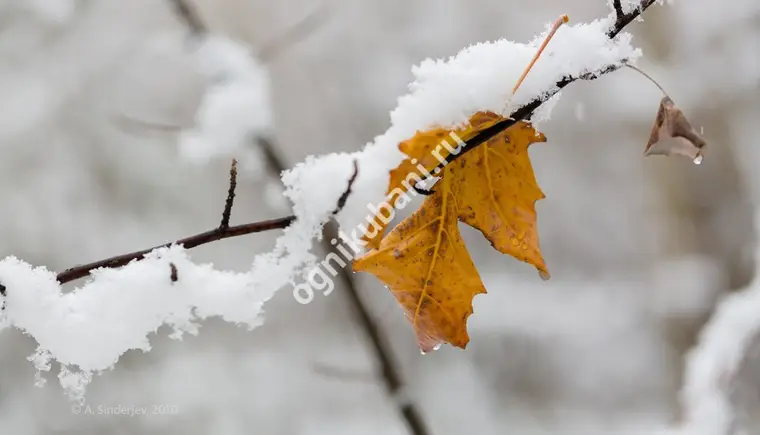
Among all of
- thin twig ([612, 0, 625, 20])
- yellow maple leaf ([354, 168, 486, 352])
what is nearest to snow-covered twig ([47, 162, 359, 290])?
yellow maple leaf ([354, 168, 486, 352])

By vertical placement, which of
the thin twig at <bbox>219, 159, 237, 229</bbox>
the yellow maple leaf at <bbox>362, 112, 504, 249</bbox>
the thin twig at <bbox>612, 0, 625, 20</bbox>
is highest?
the thin twig at <bbox>219, 159, 237, 229</bbox>

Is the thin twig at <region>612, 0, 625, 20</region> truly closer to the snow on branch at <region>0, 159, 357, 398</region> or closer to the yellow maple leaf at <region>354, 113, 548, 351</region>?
the yellow maple leaf at <region>354, 113, 548, 351</region>

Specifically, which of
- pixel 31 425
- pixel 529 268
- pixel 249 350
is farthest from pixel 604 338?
pixel 31 425

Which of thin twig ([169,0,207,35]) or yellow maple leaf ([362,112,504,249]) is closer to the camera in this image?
yellow maple leaf ([362,112,504,249])

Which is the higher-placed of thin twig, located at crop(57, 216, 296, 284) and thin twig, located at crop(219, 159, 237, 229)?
thin twig, located at crop(219, 159, 237, 229)

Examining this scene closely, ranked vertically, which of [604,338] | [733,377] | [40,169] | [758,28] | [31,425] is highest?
[40,169]

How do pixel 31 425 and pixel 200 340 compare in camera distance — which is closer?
pixel 31 425

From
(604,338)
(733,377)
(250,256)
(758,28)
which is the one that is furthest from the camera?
(604,338)

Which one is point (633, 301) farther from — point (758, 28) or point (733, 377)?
point (733, 377)
